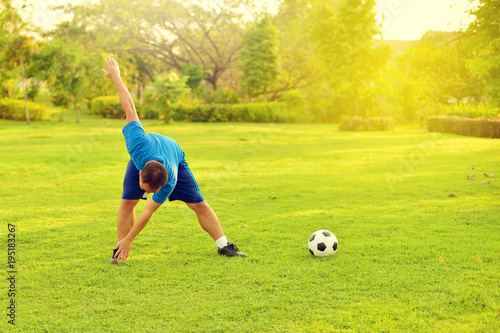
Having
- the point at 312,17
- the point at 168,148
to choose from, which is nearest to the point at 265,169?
the point at 168,148

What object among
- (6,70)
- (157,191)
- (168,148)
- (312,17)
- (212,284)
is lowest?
(212,284)

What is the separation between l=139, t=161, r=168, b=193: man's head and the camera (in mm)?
3947

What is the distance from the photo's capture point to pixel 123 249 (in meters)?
4.64

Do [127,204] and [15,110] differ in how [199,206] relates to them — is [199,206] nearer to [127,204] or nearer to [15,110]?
[127,204]

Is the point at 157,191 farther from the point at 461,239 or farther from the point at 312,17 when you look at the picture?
the point at 312,17

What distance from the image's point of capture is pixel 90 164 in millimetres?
12195

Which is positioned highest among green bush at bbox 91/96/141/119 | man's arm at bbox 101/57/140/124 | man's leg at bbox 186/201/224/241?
green bush at bbox 91/96/141/119

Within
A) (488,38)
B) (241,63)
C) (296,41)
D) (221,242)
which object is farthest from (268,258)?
(296,41)

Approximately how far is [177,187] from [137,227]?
64 centimetres

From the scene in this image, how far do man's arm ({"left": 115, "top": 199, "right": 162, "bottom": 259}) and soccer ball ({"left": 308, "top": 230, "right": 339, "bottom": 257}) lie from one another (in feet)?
6.04

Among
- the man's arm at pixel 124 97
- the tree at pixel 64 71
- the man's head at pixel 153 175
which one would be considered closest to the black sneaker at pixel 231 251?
the man's head at pixel 153 175

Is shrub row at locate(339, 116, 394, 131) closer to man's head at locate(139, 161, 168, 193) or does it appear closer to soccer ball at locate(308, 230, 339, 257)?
soccer ball at locate(308, 230, 339, 257)

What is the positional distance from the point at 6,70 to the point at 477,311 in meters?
27.8

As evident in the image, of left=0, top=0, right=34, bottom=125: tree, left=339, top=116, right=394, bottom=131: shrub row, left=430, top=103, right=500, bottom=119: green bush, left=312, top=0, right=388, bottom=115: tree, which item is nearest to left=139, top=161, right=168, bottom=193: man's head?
left=430, top=103, right=500, bottom=119: green bush
